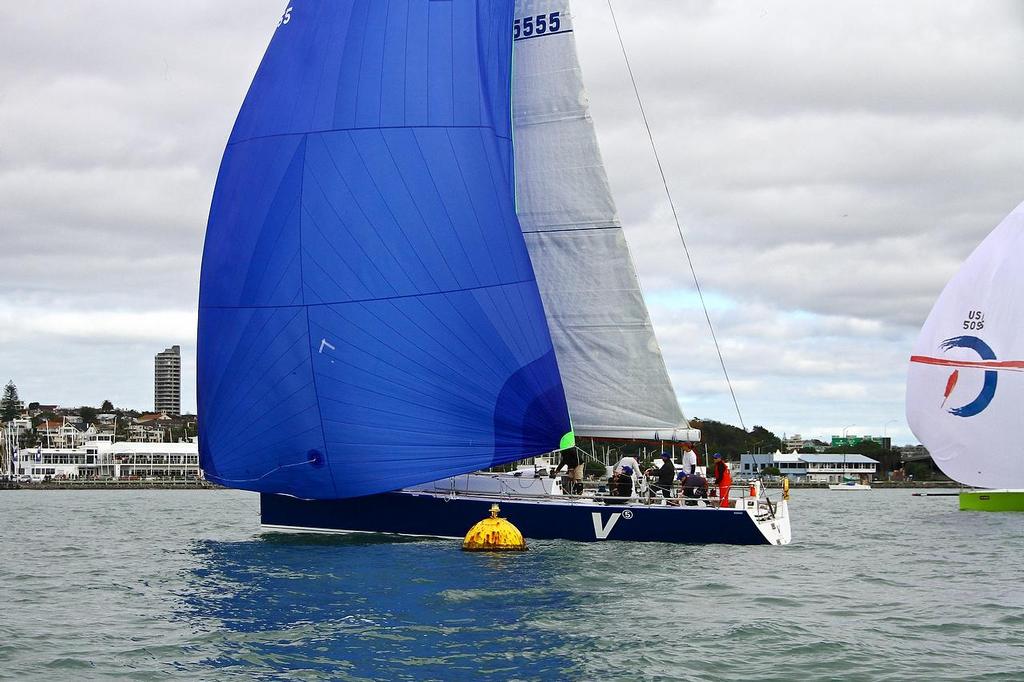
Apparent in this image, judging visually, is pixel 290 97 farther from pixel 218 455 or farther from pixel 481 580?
pixel 481 580

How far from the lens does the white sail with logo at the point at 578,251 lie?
82.3 ft

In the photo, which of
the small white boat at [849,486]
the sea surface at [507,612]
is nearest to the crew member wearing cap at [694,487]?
the sea surface at [507,612]

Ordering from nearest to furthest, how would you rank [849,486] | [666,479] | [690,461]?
[666,479] < [690,461] < [849,486]

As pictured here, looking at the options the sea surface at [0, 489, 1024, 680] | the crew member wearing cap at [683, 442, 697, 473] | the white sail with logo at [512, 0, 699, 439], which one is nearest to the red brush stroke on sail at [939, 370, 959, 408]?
the sea surface at [0, 489, 1024, 680]

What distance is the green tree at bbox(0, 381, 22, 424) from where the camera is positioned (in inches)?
7603

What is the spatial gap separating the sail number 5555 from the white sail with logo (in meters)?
0.02

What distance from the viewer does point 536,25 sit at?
26078mm

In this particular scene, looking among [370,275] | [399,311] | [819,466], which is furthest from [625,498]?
[819,466]

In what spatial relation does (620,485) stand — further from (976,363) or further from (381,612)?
(976,363)

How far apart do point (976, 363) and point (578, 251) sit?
19876 millimetres

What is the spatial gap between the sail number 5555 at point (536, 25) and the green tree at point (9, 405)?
7200 inches

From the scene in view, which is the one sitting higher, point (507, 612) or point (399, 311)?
point (399, 311)

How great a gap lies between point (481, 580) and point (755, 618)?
445cm

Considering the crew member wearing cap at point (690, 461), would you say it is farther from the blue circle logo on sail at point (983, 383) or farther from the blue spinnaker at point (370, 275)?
the blue circle logo on sail at point (983, 383)
